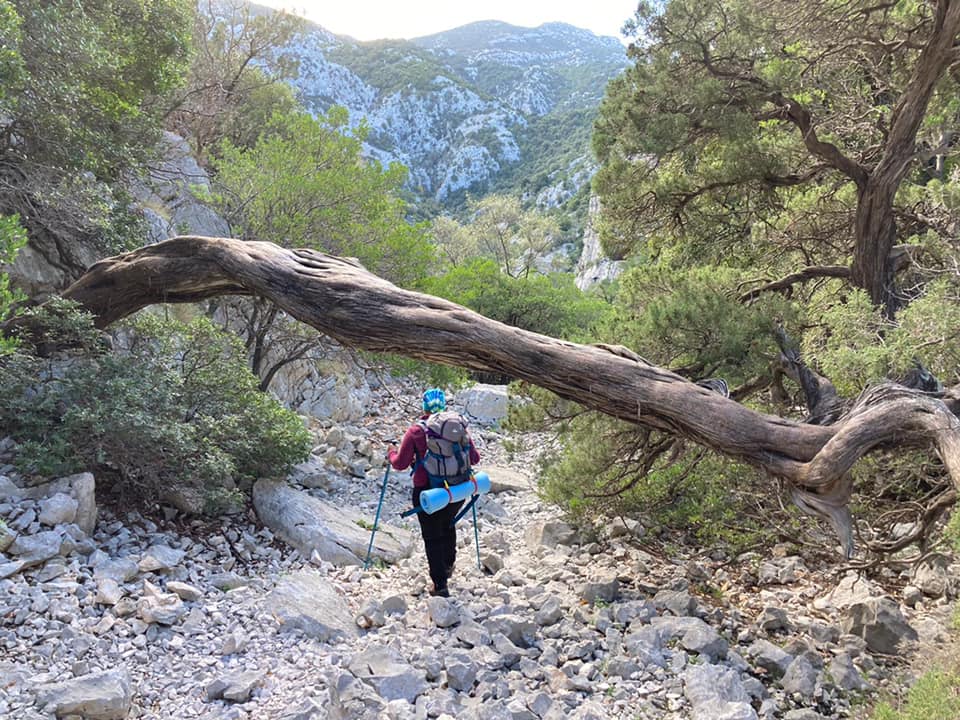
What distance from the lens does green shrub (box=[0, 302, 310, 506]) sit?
186 inches

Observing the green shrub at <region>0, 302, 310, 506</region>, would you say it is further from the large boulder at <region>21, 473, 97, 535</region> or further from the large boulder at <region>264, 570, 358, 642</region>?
the large boulder at <region>264, 570, 358, 642</region>

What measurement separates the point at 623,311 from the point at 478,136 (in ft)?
253

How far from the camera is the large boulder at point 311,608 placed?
406 centimetres

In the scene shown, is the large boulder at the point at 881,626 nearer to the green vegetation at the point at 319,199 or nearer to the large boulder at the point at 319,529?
the large boulder at the point at 319,529

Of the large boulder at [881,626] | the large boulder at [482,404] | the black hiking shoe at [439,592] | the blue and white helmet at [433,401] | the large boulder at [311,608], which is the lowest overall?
the large boulder at [482,404]

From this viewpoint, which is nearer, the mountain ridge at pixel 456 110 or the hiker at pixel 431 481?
the hiker at pixel 431 481

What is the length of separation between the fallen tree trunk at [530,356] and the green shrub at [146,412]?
1.81ft

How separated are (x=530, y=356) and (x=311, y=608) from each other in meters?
2.38

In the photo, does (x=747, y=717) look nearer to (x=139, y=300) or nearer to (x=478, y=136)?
(x=139, y=300)

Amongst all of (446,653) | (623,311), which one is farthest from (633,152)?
(446,653)

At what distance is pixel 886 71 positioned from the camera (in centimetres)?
581

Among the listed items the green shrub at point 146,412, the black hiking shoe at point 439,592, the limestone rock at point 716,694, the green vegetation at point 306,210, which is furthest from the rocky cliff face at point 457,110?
the limestone rock at point 716,694

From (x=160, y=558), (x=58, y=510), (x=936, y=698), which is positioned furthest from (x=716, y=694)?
(x=58, y=510)

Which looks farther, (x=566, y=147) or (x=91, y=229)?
(x=566, y=147)
